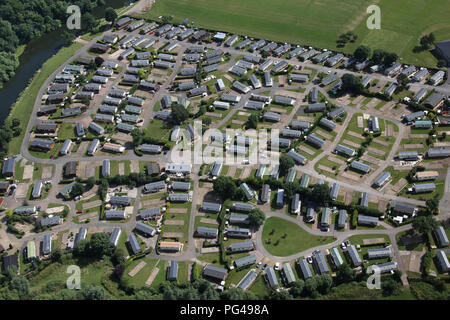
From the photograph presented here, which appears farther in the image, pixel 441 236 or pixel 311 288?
pixel 441 236

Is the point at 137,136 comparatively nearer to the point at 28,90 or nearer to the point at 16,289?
the point at 16,289

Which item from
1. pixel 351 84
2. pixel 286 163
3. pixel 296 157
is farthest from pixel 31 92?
pixel 351 84

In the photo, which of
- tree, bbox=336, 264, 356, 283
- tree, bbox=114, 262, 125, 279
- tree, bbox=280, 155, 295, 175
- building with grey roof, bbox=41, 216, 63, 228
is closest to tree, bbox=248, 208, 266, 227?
tree, bbox=280, 155, 295, 175

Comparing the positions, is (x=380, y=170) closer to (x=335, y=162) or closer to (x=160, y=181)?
(x=335, y=162)

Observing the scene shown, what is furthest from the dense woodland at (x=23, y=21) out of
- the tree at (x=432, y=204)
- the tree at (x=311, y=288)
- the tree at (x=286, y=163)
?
the tree at (x=432, y=204)

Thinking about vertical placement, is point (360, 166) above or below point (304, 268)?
above

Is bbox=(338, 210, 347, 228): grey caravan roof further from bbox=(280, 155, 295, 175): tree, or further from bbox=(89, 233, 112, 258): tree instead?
bbox=(89, 233, 112, 258): tree

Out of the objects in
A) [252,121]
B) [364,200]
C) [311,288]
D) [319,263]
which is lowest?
[311,288]
